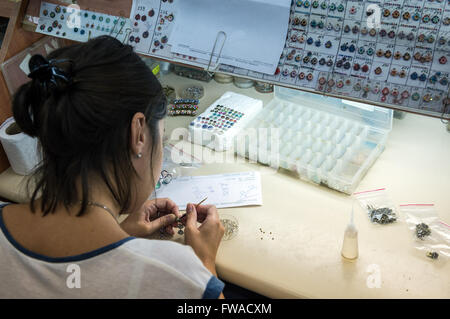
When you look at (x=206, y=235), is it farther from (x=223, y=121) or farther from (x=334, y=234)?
(x=223, y=121)

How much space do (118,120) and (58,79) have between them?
0.14m

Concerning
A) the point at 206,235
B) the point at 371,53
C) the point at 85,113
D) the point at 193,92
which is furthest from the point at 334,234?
the point at 193,92

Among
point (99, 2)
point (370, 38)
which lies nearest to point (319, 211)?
point (370, 38)

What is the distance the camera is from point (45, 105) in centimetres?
88

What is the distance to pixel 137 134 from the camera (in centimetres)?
94

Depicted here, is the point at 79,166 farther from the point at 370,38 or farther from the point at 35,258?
the point at 370,38

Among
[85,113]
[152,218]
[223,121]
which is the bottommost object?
[152,218]

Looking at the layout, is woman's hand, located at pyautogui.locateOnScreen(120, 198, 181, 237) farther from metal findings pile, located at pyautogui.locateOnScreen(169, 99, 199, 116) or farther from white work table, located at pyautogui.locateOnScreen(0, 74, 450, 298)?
metal findings pile, located at pyautogui.locateOnScreen(169, 99, 199, 116)

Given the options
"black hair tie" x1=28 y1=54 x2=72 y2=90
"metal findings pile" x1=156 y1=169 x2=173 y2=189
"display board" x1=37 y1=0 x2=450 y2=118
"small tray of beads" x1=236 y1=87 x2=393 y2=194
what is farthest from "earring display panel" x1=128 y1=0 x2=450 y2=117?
"black hair tie" x1=28 y1=54 x2=72 y2=90

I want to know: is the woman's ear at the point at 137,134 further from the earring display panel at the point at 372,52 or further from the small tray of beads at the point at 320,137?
the small tray of beads at the point at 320,137

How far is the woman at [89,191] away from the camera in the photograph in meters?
0.84

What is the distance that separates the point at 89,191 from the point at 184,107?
848 millimetres
